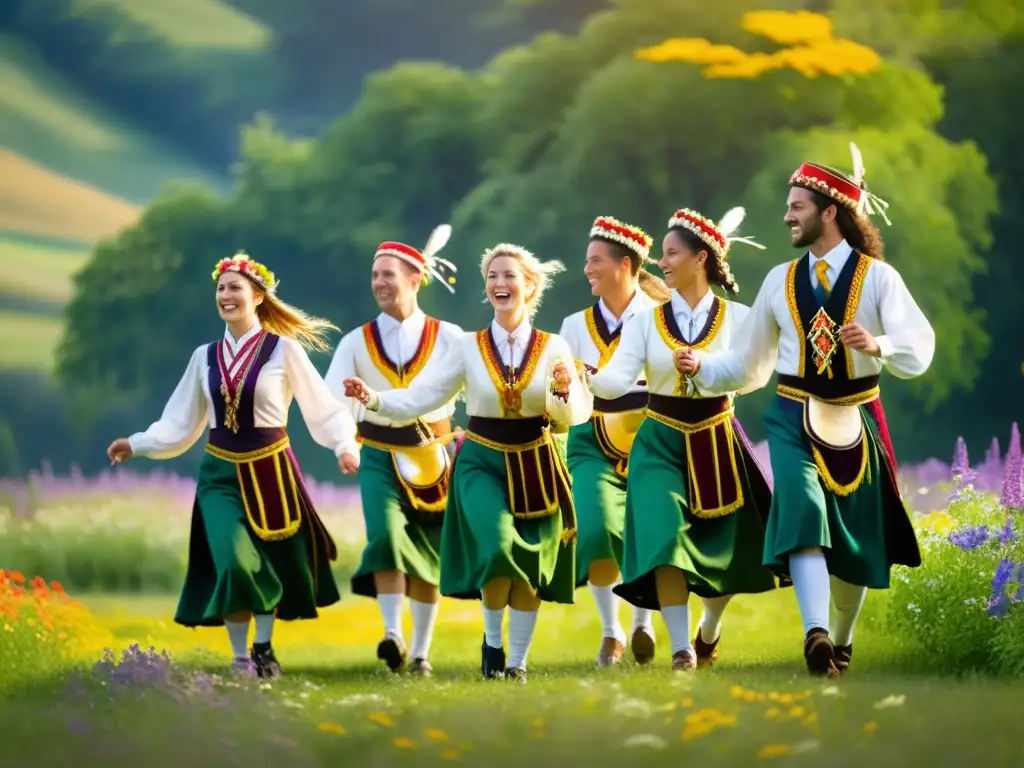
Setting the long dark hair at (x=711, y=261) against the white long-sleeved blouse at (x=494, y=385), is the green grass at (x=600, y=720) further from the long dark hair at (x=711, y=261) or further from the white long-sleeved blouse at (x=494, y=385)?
the long dark hair at (x=711, y=261)

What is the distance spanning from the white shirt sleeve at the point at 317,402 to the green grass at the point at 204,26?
9504 millimetres

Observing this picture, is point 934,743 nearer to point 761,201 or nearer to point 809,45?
point 761,201

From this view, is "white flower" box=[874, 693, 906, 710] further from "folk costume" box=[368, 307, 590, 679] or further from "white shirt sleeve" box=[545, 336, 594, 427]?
"white shirt sleeve" box=[545, 336, 594, 427]

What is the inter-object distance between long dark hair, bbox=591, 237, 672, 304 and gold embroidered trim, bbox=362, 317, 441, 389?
37.4 inches

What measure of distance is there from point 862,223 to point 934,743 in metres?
2.63

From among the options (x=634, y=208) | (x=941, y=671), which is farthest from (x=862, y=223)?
(x=634, y=208)

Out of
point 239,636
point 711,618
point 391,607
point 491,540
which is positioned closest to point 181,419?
point 239,636

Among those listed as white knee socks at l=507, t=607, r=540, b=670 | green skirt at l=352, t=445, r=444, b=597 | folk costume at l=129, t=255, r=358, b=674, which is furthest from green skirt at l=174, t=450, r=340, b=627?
white knee socks at l=507, t=607, r=540, b=670

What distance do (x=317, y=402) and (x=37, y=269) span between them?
8621 millimetres

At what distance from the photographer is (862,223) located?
752 centimetres

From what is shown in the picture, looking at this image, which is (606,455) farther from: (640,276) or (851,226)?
(851,226)

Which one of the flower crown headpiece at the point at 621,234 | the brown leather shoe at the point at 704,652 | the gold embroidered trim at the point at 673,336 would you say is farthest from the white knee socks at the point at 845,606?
the flower crown headpiece at the point at 621,234

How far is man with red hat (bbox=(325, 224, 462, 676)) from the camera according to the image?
870 centimetres

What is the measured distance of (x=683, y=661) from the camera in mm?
7637
